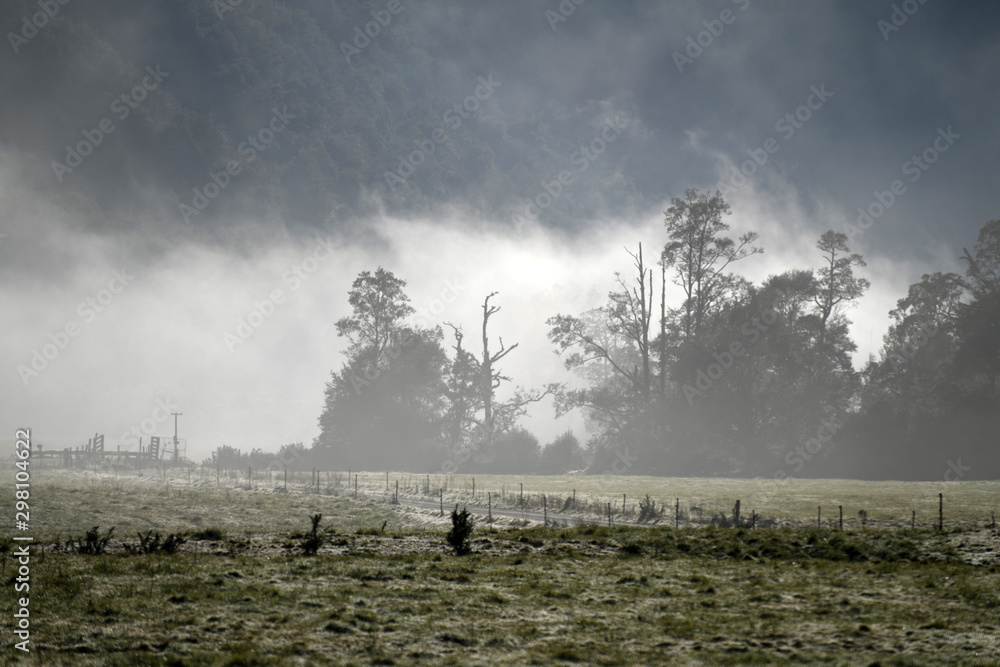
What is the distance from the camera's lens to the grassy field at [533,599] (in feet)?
38.8

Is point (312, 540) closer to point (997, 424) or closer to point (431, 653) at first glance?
point (431, 653)

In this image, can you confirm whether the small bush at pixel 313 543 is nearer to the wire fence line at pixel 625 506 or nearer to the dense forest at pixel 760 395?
the wire fence line at pixel 625 506

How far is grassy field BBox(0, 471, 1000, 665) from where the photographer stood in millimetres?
11820

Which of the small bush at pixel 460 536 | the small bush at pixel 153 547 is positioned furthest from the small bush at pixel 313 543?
the small bush at pixel 460 536

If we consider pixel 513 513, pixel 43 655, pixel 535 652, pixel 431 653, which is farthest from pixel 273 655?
pixel 513 513

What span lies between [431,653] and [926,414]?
64370mm

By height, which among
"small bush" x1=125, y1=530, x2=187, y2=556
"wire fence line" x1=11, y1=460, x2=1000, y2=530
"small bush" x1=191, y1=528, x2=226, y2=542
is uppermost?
"small bush" x1=125, y1=530, x2=187, y2=556

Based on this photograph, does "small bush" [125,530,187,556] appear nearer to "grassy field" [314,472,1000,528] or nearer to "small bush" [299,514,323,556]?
"small bush" [299,514,323,556]

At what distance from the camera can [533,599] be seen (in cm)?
1608

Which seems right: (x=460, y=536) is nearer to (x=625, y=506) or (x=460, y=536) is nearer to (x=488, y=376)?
(x=625, y=506)

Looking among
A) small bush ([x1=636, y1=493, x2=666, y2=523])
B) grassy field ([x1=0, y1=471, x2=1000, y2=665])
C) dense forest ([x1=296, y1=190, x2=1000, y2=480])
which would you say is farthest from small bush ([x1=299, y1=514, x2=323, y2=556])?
dense forest ([x1=296, y1=190, x2=1000, y2=480])

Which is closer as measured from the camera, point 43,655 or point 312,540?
point 43,655

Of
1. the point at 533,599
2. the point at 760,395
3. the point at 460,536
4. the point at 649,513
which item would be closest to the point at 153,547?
the point at 460,536

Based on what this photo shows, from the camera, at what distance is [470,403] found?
3720 inches
